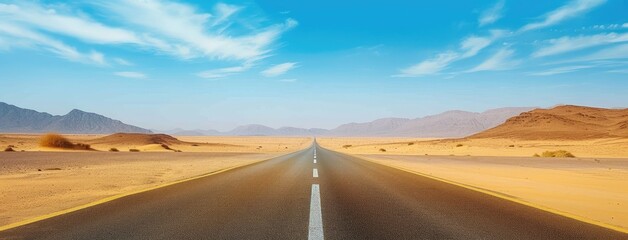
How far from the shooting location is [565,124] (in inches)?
3632

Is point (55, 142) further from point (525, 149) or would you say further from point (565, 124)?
point (565, 124)

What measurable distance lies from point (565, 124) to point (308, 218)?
335ft

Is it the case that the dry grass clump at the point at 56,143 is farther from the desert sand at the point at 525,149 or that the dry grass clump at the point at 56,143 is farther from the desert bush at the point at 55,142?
the desert sand at the point at 525,149

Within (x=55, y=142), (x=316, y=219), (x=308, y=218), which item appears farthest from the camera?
(x=55, y=142)

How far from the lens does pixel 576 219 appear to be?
6.94m

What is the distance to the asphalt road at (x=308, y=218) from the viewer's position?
559 cm

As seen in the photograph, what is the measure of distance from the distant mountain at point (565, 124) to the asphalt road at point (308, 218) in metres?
76.7

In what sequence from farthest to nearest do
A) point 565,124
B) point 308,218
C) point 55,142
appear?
1. point 565,124
2. point 55,142
3. point 308,218

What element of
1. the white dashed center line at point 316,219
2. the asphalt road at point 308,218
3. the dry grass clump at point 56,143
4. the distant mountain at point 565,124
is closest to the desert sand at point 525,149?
the distant mountain at point 565,124

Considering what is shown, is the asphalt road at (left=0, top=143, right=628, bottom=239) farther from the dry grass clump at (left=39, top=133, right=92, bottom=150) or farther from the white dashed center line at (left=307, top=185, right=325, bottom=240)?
the dry grass clump at (left=39, top=133, right=92, bottom=150)

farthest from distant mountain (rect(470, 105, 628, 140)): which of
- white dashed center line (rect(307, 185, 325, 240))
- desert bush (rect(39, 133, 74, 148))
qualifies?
white dashed center line (rect(307, 185, 325, 240))

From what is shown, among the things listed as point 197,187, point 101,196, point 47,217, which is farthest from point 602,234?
point 101,196

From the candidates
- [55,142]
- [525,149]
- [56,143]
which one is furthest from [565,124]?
[55,142]

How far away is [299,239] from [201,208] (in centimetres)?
314
